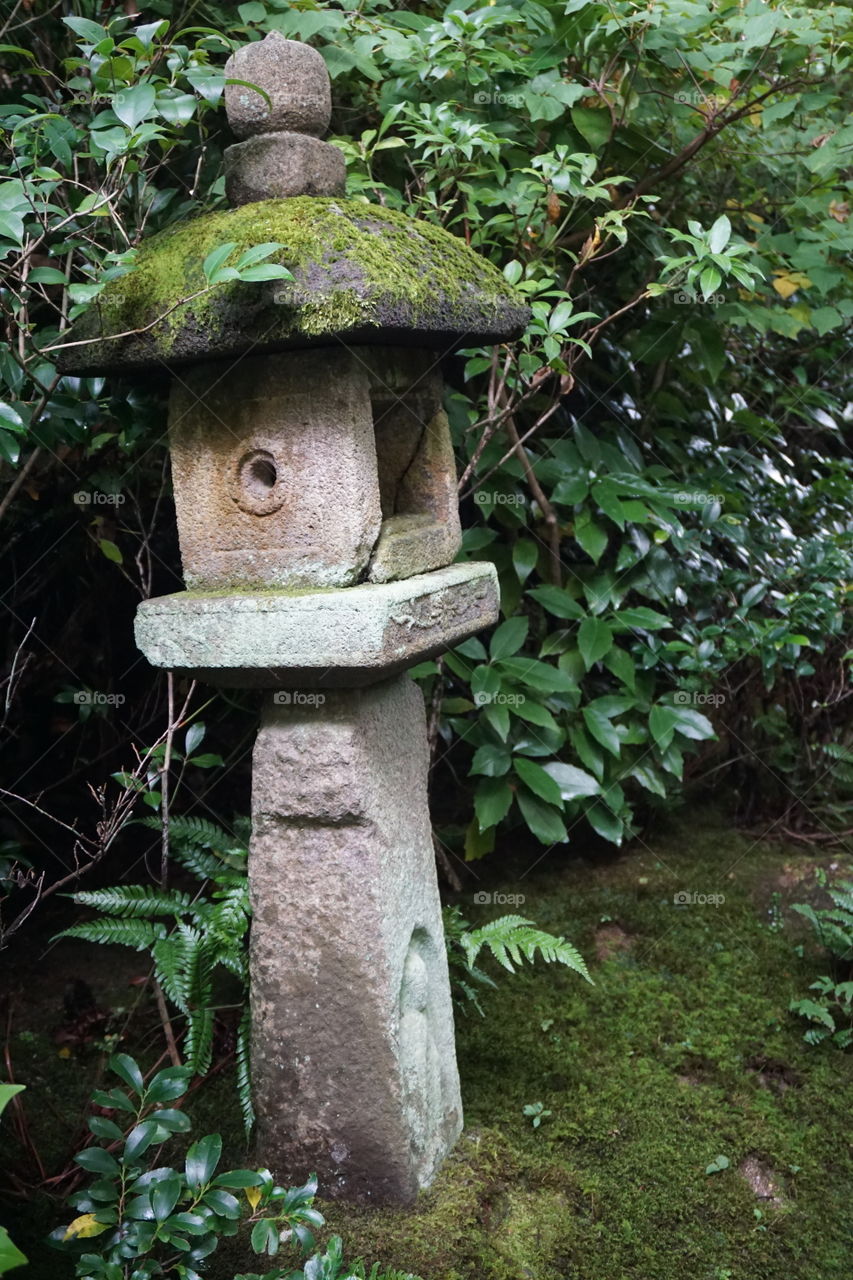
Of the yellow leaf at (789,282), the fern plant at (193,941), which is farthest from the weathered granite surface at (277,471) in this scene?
the yellow leaf at (789,282)

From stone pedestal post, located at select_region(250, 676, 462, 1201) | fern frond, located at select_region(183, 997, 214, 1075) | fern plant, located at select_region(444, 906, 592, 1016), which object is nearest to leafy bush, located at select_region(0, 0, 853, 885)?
fern plant, located at select_region(444, 906, 592, 1016)

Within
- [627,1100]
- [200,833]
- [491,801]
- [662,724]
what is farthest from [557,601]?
[627,1100]

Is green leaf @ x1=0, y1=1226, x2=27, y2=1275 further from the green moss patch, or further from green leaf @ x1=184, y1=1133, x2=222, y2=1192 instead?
the green moss patch

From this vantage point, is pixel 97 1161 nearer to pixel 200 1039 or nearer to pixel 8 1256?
pixel 200 1039

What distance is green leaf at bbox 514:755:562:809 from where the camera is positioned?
3.57 metres

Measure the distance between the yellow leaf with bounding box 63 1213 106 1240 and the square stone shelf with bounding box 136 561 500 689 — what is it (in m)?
1.07

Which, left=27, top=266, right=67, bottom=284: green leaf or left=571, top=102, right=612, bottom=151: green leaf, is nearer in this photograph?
left=27, top=266, right=67, bottom=284: green leaf

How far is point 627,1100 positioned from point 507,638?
1.49 metres

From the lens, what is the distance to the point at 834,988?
327 centimetres

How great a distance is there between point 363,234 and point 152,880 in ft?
7.91

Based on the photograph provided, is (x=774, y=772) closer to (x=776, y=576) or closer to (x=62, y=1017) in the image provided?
(x=776, y=576)

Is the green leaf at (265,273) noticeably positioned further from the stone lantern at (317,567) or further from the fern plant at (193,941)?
the fern plant at (193,941)

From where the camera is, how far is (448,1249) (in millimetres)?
2283

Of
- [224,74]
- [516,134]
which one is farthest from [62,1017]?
[516,134]
